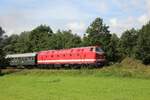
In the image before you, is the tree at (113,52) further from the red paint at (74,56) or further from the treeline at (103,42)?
the red paint at (74,56)

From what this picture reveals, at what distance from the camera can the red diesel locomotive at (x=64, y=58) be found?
176 ft

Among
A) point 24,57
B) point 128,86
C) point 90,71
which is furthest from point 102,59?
point 24,57

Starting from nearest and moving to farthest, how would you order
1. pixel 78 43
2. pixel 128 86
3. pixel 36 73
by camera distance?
pixel 128 86 < pixel 36 73 < pixel 78 43

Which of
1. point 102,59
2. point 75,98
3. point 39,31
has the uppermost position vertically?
point 39,31

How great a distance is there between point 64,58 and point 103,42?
16228 mm

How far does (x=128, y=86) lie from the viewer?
34469 millimetres

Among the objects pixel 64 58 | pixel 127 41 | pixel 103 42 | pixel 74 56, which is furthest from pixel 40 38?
→ pixel 74 56

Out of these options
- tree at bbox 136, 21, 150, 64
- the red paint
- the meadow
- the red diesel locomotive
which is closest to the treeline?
tree at bbox 136, 21, 150, 64

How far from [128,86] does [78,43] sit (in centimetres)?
5374

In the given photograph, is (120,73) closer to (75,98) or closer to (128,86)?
(128,86)

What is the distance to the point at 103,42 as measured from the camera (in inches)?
2938

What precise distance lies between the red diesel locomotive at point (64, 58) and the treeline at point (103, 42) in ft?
16.0

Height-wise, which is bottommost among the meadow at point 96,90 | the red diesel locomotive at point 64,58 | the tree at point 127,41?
the meadow at point 96,90

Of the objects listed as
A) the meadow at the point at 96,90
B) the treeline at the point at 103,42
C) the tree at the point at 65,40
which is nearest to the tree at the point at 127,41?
the treeline at the point at 103,42
